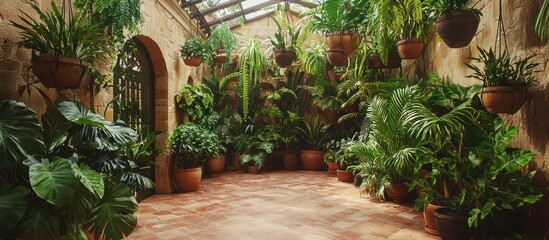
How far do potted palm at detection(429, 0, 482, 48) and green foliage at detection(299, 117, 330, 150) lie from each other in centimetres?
378

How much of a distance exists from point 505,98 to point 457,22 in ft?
2.16

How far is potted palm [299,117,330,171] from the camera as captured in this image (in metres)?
6.12

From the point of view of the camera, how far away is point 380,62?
13.0 feet

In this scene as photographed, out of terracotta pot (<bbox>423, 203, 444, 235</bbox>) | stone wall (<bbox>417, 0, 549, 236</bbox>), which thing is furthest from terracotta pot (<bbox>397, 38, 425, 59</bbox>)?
terracotta pot (<bbox>423, 203, 444, 235</bbox>)

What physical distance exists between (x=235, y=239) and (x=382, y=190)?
196 centimetres

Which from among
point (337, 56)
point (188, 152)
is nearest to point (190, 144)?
point (188, 152)

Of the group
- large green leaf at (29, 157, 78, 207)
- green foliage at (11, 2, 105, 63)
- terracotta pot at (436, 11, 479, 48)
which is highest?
terracotta pot at (436, 11, 479, 48)

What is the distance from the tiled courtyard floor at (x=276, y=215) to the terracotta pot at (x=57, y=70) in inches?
56.4

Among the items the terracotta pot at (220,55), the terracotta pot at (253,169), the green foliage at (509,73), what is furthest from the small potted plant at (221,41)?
the green foliage at (509,73)

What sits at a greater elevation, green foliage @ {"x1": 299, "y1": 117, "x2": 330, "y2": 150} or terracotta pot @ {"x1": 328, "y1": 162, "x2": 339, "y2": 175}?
green foliage @ {"x1": 299, "y1": 117, "x2": 330, "y2": 150}

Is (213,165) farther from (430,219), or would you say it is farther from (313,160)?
(430,219)

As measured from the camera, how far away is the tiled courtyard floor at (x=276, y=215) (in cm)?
271

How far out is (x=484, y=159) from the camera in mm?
2346

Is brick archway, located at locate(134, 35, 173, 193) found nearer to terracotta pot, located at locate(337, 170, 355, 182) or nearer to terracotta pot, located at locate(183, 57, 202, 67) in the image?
terracotta pot, located at locate(183, 57, 202, 67)
